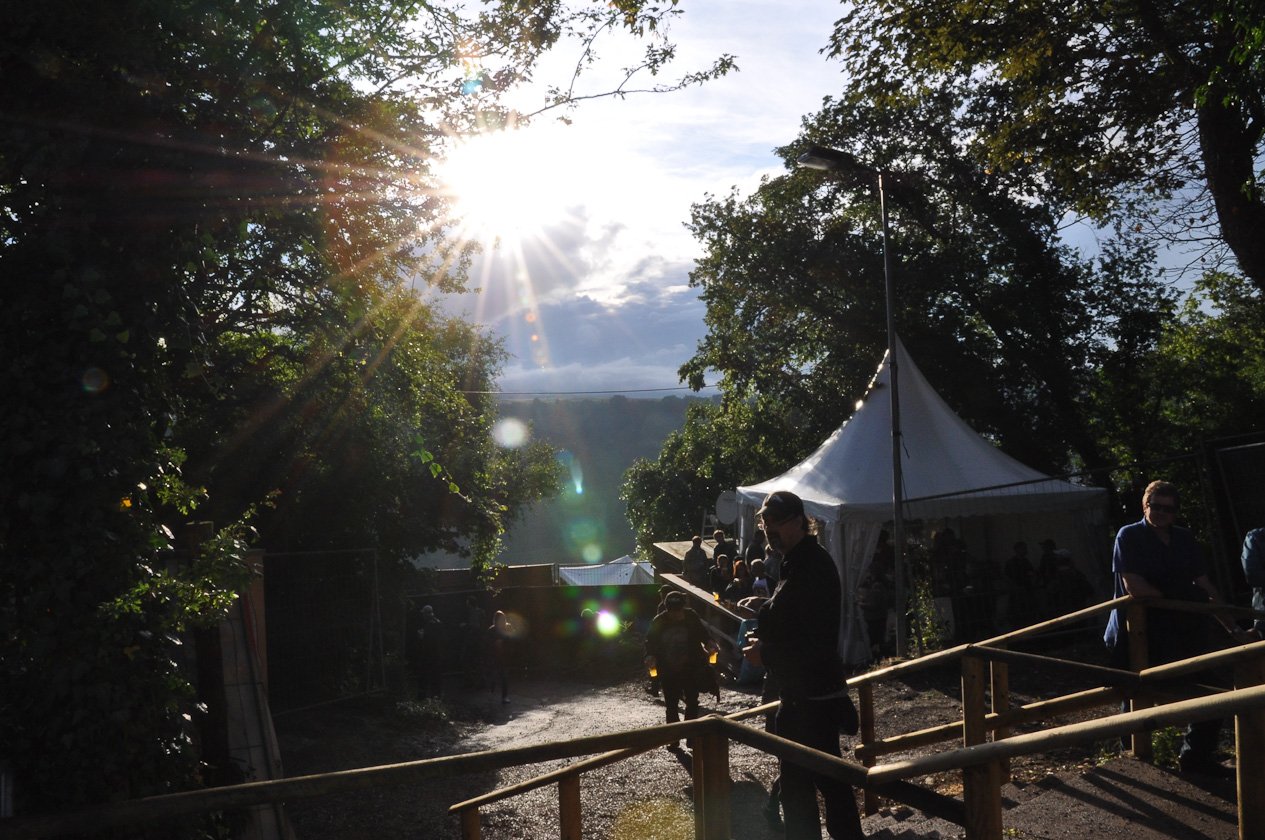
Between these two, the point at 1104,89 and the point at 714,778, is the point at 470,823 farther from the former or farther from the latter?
the point at 1104,89

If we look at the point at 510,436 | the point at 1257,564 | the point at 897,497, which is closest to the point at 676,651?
the point at 897,497

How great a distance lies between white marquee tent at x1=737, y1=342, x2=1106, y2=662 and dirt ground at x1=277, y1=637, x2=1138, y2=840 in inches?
99.5

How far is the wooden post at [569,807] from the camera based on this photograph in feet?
15.9

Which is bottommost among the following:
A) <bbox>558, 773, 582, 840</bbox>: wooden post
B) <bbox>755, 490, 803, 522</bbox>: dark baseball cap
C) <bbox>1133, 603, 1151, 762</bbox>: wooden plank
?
<bbox>558, 773, 582, 840</bbox>: wooden post

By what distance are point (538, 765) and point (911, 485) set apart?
6.80 m

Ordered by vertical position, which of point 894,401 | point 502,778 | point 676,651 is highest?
point 894,401

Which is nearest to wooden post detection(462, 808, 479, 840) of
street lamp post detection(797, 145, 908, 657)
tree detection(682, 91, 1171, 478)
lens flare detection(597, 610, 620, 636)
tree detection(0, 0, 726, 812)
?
tree detection(0, 0, 726, 812)

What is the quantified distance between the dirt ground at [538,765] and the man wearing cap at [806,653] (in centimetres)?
226

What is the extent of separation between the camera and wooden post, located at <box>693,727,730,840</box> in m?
3.90

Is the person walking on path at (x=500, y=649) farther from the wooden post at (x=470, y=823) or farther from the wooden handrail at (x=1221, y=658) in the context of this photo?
the wooden handrail at (x=1221, y=658)

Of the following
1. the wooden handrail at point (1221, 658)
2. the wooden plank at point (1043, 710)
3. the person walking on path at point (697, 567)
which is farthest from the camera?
the person walking on path at point (697, 567)

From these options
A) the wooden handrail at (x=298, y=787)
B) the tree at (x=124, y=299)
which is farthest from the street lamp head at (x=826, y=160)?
the wooden handrail at (x=298, y=787)

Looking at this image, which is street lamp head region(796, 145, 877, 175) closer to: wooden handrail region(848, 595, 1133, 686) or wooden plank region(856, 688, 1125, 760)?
wooden handrail region(848, 595, 1133, 686)

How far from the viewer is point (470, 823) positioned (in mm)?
5074
